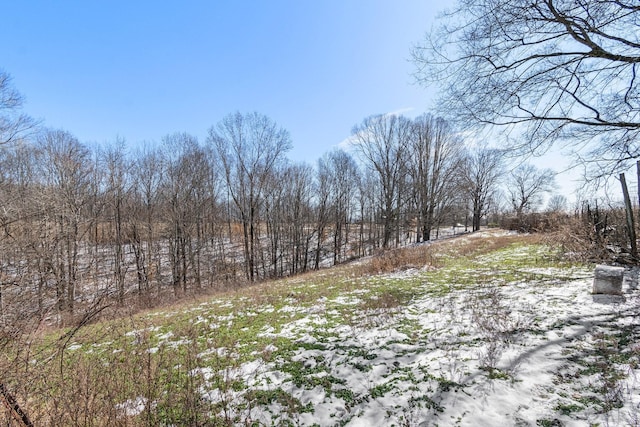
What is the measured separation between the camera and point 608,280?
483cm

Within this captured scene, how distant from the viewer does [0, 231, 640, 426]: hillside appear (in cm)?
262

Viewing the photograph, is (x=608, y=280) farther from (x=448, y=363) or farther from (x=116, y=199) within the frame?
(x=116, y=199)

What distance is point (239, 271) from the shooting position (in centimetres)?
2211

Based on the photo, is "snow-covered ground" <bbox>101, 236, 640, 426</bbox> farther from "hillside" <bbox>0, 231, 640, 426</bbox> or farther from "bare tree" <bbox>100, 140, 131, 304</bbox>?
"bare tree" <bbox>100, 140, 131, 304</bbox>

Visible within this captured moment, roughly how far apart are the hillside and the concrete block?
182mm

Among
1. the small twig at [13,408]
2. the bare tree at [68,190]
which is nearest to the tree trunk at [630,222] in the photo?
the small twig at [13,408]

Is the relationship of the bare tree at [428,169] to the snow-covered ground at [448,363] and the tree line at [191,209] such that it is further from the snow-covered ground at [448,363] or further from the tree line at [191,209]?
the snow-covered ground at [448,363]

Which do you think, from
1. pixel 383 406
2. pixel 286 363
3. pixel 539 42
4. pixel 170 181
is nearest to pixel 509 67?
pixel 539 42

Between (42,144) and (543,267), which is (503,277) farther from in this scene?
(42,144)

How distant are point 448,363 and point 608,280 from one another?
4.15 m

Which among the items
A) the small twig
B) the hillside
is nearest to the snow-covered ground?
the hillside

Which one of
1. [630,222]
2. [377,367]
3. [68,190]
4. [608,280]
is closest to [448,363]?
[377,367]

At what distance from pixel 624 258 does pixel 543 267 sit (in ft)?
5.57

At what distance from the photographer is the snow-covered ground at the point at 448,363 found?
257 cm
